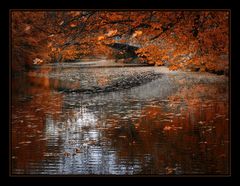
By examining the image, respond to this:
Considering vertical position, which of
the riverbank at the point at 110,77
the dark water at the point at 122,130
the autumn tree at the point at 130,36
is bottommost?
the dark water at the point at 122,130

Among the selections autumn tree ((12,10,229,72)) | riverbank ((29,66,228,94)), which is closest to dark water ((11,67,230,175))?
riverbank ((29,66,228,94))

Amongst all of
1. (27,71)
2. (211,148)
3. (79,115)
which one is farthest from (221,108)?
(27,71)

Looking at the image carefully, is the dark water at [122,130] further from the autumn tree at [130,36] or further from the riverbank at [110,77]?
the autumn tree at [130,36]

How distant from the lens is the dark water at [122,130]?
15.0ft

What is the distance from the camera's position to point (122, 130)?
4621 mm

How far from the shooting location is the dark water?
15.0 feet

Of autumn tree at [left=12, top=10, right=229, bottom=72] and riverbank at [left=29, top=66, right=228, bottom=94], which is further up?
autumn tree at [left=12, top=10, right=229, bottom=72]

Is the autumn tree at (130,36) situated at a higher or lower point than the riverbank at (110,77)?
higher

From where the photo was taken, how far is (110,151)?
15.0ft

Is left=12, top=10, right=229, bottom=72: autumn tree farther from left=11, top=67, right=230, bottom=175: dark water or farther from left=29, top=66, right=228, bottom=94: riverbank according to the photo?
left=11, top=67, right=230, bottom=175: dark water

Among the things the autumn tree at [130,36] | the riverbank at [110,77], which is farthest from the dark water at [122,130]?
the autumn tree at [130,36]

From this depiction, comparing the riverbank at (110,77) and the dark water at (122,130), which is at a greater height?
the riverbank at (110,77)

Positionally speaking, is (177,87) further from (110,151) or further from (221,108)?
(110,151)
